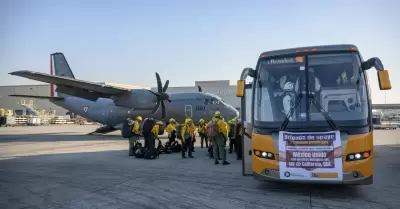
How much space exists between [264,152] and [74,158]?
9.51 meters

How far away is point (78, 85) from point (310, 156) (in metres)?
17.8

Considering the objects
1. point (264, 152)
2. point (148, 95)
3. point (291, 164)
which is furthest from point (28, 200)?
point (148, 95)

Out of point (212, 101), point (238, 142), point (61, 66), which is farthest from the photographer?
point (61, 66)

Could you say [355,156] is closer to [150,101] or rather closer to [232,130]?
[232,130]

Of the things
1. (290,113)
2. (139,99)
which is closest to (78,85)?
(139,99)

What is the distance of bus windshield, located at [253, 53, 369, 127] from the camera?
6.39 meters

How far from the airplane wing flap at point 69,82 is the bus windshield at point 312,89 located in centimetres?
1515

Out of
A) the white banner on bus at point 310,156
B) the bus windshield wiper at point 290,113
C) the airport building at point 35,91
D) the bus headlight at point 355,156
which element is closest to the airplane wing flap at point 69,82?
the bus windshield wiper at point 290,113

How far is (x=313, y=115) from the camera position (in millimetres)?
6391

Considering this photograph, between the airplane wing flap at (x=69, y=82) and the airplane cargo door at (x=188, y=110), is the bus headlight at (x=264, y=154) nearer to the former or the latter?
the airplane wing flap at (x=69, y=82)

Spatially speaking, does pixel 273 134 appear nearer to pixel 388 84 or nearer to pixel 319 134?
pixel 319 134

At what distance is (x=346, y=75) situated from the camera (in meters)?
6.71

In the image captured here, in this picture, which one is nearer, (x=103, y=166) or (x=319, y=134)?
(x=319, y=134)

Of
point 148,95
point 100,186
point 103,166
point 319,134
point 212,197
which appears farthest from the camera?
point 148,95
